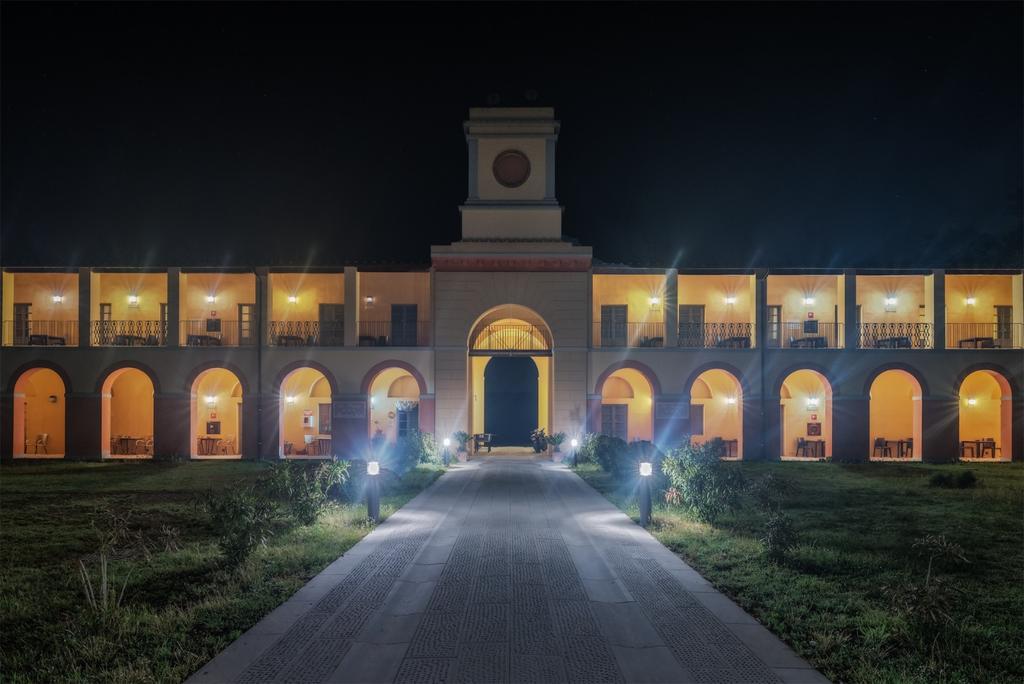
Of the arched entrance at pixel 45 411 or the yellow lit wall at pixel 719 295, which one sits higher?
the yellow lit wall at pixel 719 295

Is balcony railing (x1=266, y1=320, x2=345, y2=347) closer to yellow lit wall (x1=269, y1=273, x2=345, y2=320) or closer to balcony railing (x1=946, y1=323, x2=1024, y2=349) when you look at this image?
yellow lit wall (x1=269, y1=273, x2=345, y2=320)

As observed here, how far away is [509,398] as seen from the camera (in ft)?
101

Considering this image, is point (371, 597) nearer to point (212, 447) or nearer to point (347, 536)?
point (347, 536)

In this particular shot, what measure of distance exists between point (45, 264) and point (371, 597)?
24070 millimetres

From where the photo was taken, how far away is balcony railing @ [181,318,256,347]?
26.1 m

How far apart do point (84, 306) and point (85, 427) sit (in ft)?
14.1

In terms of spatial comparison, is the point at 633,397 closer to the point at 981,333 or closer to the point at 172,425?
the point at 981,333

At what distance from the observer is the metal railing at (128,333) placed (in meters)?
25.3

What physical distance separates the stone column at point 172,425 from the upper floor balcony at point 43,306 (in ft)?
15.6

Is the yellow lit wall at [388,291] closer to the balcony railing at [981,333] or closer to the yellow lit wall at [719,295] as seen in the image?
the yellow lit wall at [719,295]

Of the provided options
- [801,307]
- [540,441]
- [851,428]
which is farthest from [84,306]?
[851,428]

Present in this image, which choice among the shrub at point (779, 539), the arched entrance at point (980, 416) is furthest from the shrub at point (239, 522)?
the arched entrance at point (980, 416)

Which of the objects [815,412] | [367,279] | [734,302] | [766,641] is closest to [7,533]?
[766,641]

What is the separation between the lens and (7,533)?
38.7 feet
